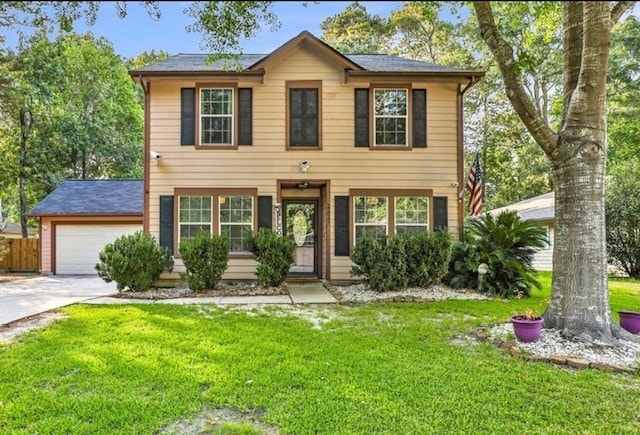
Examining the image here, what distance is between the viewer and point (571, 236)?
4.79 metres

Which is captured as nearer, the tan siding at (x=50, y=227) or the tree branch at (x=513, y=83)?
the tree branch at (x=513, y=83)

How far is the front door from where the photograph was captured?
36.2 ft

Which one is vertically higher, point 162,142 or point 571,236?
point 162,142

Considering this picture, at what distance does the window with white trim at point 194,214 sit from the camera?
31.8ft

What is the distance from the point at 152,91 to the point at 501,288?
9.48 metres

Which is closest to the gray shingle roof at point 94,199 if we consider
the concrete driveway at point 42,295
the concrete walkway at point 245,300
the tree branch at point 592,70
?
the concrete driveway at point 42,295

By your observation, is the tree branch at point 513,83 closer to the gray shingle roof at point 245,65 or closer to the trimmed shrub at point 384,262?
the trimmed shrub at point 384,262

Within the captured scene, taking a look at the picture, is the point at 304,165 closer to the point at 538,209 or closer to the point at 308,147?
the point at 308,147

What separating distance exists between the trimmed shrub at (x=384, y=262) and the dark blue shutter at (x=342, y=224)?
1.21 metres

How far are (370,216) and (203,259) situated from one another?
4.23 metres

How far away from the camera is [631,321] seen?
5.07 m

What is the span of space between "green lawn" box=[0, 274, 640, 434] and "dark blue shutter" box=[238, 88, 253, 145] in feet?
17.9

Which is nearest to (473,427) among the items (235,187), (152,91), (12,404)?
(12,404)

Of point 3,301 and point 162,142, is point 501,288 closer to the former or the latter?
point 162,142
